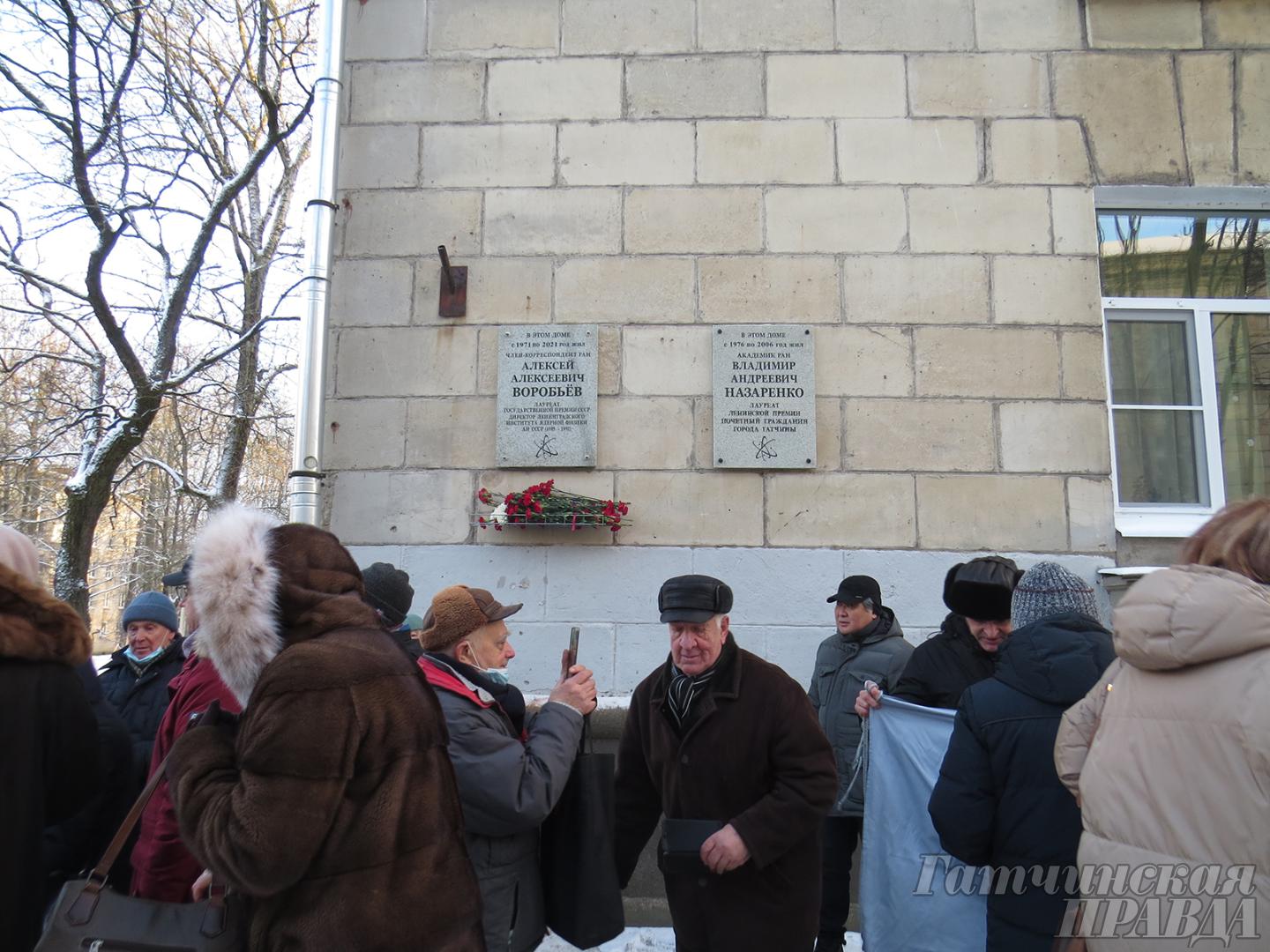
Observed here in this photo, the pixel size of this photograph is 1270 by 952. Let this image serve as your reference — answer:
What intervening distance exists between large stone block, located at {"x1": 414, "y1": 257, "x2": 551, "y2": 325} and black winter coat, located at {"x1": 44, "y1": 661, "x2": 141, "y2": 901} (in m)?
3.29

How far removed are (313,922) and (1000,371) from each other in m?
4.72

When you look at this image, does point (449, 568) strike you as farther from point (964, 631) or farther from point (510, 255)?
point (964, 631)

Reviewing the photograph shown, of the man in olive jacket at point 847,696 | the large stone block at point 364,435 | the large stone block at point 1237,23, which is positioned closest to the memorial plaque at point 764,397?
the man in olive jacket at point 847,696

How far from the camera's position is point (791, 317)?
5.51 m

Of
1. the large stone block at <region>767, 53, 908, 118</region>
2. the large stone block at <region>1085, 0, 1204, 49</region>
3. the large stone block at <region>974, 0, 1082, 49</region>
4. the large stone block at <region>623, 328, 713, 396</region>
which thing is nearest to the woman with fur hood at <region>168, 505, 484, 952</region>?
the large stone block at <region>623, 328, 713, 396</region>

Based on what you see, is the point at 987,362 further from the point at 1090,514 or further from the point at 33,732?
the point at 33,732

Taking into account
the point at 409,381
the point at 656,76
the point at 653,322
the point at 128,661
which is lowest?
the point at 128,661

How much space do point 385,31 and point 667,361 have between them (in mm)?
2749

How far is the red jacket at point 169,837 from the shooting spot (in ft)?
→ 8.04

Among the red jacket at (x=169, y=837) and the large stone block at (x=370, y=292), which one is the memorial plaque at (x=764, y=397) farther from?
the red jacket at (x=169, y=837)

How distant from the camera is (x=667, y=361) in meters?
5.50

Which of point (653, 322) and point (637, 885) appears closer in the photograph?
point (637, 885)

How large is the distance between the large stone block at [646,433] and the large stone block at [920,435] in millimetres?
926

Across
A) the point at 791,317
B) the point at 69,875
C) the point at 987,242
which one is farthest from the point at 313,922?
the point at 987,242
